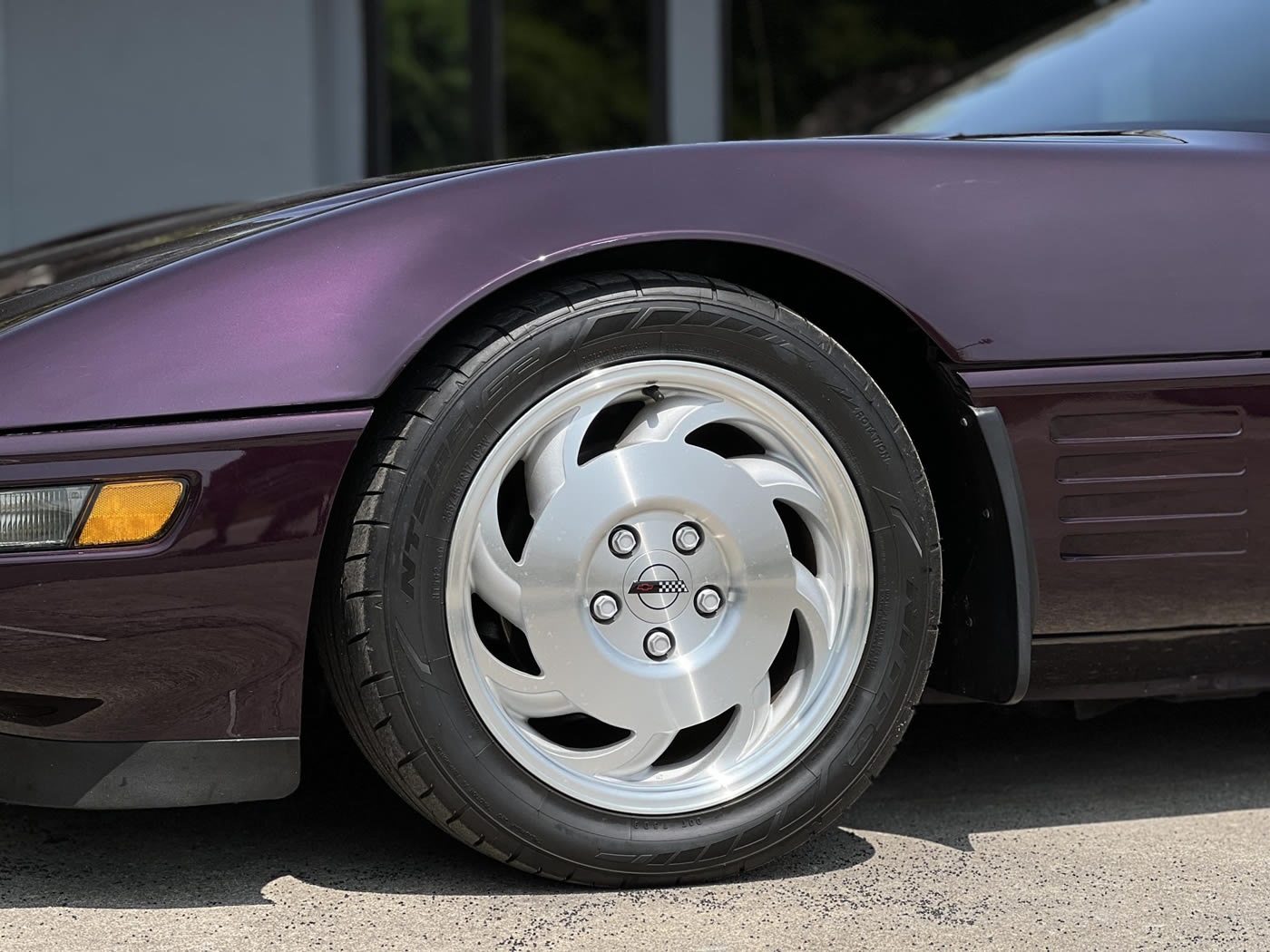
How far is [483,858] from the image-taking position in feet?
5.89

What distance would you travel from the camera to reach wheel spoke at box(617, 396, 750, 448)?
66.6 inches

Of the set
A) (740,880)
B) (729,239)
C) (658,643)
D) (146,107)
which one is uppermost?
(146,107)

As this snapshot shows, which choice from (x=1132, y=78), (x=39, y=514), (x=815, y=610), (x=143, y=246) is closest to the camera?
(x=39, y=514)

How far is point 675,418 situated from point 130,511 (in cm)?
61

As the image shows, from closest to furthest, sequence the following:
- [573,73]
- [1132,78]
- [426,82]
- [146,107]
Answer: [1132,78], [146,107], [426,82], [573,73]

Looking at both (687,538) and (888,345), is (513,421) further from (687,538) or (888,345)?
(888,345)

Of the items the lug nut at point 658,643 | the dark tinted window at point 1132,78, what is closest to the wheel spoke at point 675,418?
the lug nut at point 658,643

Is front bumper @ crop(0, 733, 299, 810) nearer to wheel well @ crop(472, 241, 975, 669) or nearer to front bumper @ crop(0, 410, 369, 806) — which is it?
front bumper @ crop(0, 410, 369, 806)

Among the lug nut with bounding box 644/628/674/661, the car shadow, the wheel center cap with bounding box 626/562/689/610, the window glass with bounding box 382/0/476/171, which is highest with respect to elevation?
the window glass with bounding box 382/0/476/171

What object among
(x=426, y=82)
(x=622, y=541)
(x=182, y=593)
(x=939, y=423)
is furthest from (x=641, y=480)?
(x=426, y=82)

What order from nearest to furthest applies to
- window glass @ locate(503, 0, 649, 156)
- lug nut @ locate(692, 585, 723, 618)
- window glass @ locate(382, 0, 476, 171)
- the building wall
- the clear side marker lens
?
the clear side marker lens → lug nut @ locate(692, 585, 723, 618) → the building wall → window glass @ locate(382, 0, 476, 171) → window glass @ locate(503, 0, 649, 156)

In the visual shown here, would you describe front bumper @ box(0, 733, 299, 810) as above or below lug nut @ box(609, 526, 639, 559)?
below

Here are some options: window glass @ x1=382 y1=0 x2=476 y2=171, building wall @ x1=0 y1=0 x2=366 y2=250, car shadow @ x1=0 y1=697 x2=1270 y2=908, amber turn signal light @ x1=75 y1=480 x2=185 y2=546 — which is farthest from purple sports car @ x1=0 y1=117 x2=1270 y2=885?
window glass @ x1=382 y1=0 x2=476 y2=171

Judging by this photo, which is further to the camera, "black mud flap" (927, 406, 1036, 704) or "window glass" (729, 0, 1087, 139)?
"window glass" (729, 0, 1087, 139)
